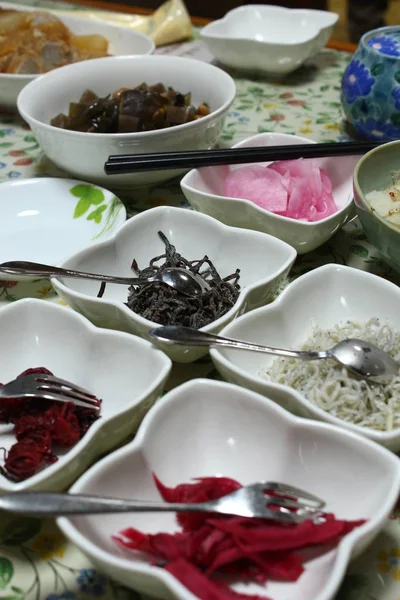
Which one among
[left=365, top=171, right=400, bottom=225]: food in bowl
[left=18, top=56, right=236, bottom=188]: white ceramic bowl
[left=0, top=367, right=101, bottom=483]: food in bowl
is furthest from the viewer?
[left=18, top=56, right=236, bottom=188]: white ceramic bowl

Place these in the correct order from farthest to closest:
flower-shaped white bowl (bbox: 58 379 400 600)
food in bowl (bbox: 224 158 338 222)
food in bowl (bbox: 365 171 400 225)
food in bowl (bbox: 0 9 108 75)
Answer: food in bowl (bbox: 0 9 108 75) → food in bowl (bbox: 224 158 338 222) → food in bowl (bbox: 365 171 400 225) → flower-shaped white bowl (bbox: 58 379 400 600)

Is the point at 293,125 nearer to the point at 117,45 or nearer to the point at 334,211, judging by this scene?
the point at 334,211

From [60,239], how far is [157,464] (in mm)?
744

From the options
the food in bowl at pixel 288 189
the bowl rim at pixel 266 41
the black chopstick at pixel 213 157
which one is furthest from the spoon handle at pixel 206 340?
the bowl rim at pixel 266 41

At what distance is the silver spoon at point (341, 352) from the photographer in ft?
3.22

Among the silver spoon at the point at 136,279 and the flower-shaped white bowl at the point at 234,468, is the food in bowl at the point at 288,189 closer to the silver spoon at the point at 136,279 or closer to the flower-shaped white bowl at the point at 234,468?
the silver spoon at the point at 136,279

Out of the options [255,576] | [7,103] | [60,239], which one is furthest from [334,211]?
[7,103]

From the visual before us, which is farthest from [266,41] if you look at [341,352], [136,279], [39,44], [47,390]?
[47,390]

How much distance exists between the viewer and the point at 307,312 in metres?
1.18

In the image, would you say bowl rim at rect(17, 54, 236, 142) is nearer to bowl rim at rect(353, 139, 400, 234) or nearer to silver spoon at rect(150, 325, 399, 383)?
bowl rim at rect(353, 139, 400, 234)

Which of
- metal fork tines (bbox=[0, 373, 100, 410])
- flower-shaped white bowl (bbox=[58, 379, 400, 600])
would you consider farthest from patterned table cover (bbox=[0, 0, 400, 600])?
metal fork tines (bbox=[0, 373, 100, 410])

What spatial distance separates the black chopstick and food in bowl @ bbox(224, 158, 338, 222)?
0.02 meters

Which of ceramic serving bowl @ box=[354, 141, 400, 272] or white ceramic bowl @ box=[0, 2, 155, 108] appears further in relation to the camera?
white ceramic bowl @ box=[0, 2, 155, 108]

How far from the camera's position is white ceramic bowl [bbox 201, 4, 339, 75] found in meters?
2.14
